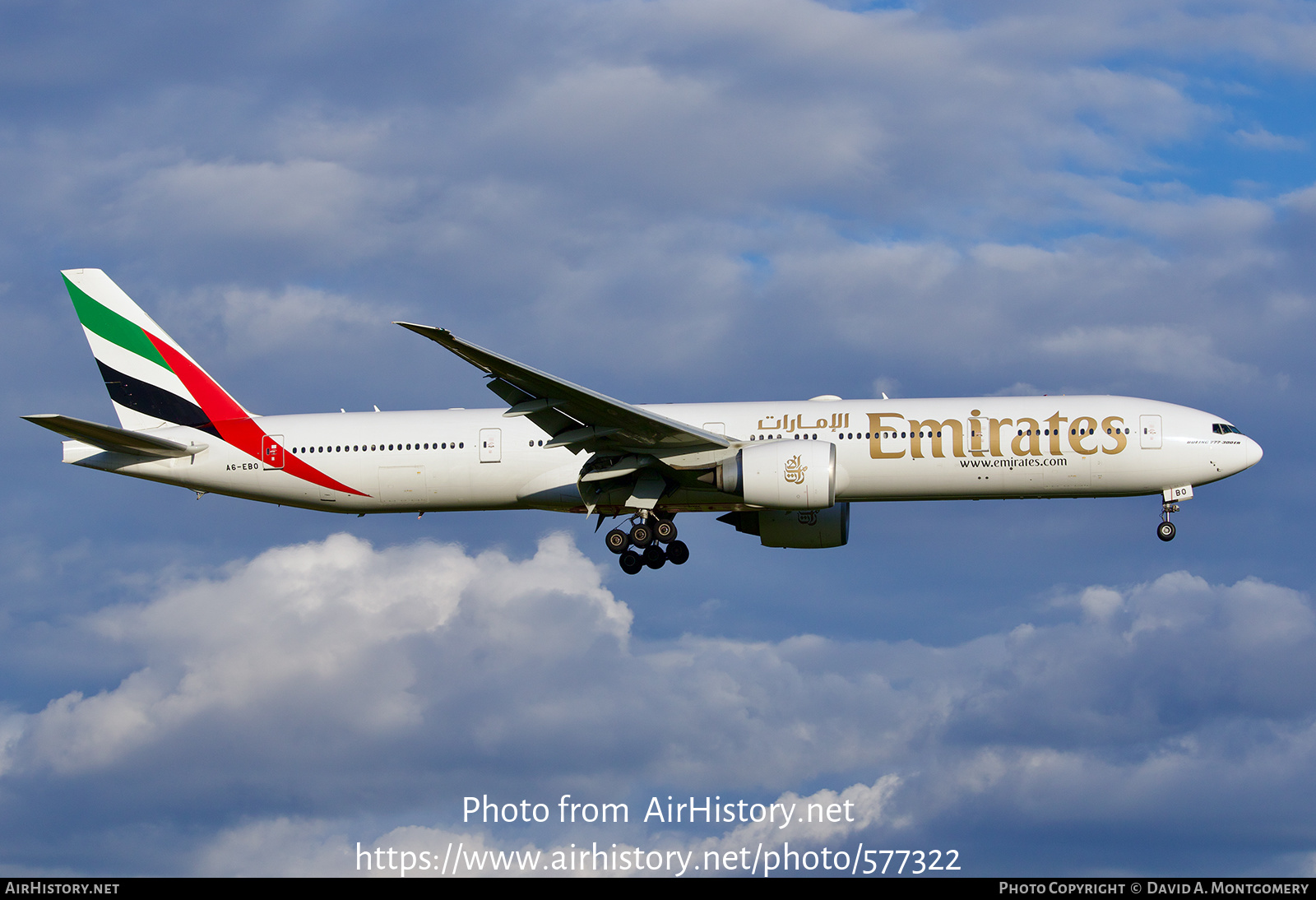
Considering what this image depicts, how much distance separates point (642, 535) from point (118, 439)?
47.5ft

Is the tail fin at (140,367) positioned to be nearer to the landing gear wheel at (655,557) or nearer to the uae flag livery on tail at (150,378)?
the uae flag livery on tail at (150,378)

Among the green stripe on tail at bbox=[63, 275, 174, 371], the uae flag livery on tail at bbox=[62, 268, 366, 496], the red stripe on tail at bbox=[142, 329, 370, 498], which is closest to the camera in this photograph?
the red stripe on tail at bbox=[142, 329, 370, 498]

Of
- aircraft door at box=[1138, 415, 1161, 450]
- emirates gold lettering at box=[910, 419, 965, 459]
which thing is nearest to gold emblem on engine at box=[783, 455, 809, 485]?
emirates gold lettering at box=[910, 419, 965, 459]

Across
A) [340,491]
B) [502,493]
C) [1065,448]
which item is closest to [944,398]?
[1065,448]

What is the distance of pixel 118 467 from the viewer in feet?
122

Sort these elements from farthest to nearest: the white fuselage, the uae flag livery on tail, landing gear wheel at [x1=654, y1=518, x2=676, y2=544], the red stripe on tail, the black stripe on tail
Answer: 1. the black stripe on tail
2. the uae flag livery on tail
3. the red stripe on tail
4. landing gear wheel at [x1=654, y1=518, x2=676, y2=544]
5. the white fuselage

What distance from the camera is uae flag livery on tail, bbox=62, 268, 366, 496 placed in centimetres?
3753

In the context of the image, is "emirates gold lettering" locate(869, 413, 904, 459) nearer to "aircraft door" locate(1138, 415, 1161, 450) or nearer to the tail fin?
"aircraft door" locate(1138, 415, 1161, 450)

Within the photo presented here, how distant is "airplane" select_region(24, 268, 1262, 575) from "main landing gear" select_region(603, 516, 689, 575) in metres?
0.05

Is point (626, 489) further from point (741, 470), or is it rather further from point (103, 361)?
point (103, 361)

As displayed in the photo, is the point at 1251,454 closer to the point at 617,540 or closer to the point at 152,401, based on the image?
the point at 617,540
